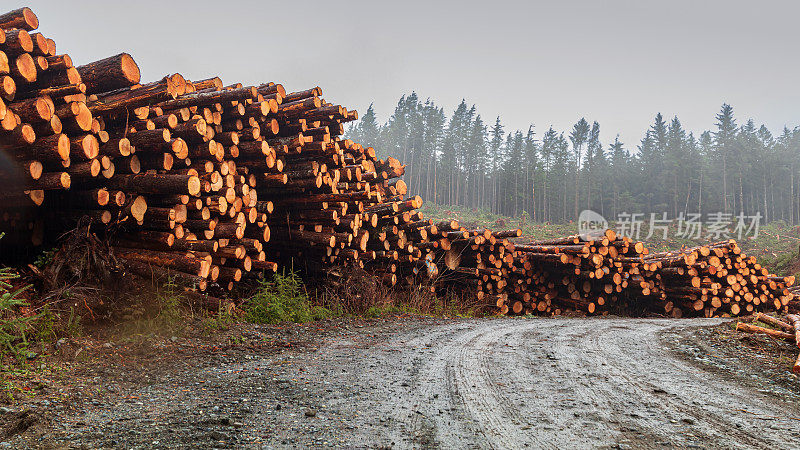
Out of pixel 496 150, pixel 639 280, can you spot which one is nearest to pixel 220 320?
pixel 639 280

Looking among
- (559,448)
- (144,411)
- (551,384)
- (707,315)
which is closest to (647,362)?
(551,384)

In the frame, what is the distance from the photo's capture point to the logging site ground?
110 inches

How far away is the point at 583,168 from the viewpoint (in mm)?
65375

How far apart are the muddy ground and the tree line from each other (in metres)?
56.9

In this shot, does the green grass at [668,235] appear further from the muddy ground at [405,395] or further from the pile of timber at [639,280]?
the muddy ground at [405,395]

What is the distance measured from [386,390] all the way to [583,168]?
68.3 meters

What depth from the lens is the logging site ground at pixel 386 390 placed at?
9.18ft

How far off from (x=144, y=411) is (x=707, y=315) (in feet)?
45.6

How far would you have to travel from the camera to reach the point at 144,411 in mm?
3125

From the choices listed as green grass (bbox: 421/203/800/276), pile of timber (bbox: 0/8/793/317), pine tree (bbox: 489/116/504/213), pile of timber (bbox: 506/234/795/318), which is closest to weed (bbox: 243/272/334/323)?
pile of timber (bbox: 0/8/793/317)

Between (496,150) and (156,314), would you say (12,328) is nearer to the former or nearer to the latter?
(156,314)

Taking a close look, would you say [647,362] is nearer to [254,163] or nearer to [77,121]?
[254,163]

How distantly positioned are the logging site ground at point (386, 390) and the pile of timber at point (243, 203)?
165 cm

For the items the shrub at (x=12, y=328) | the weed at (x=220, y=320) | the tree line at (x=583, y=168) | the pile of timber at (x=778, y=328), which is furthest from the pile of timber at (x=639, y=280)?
the tree line at (x=583, y=168)
